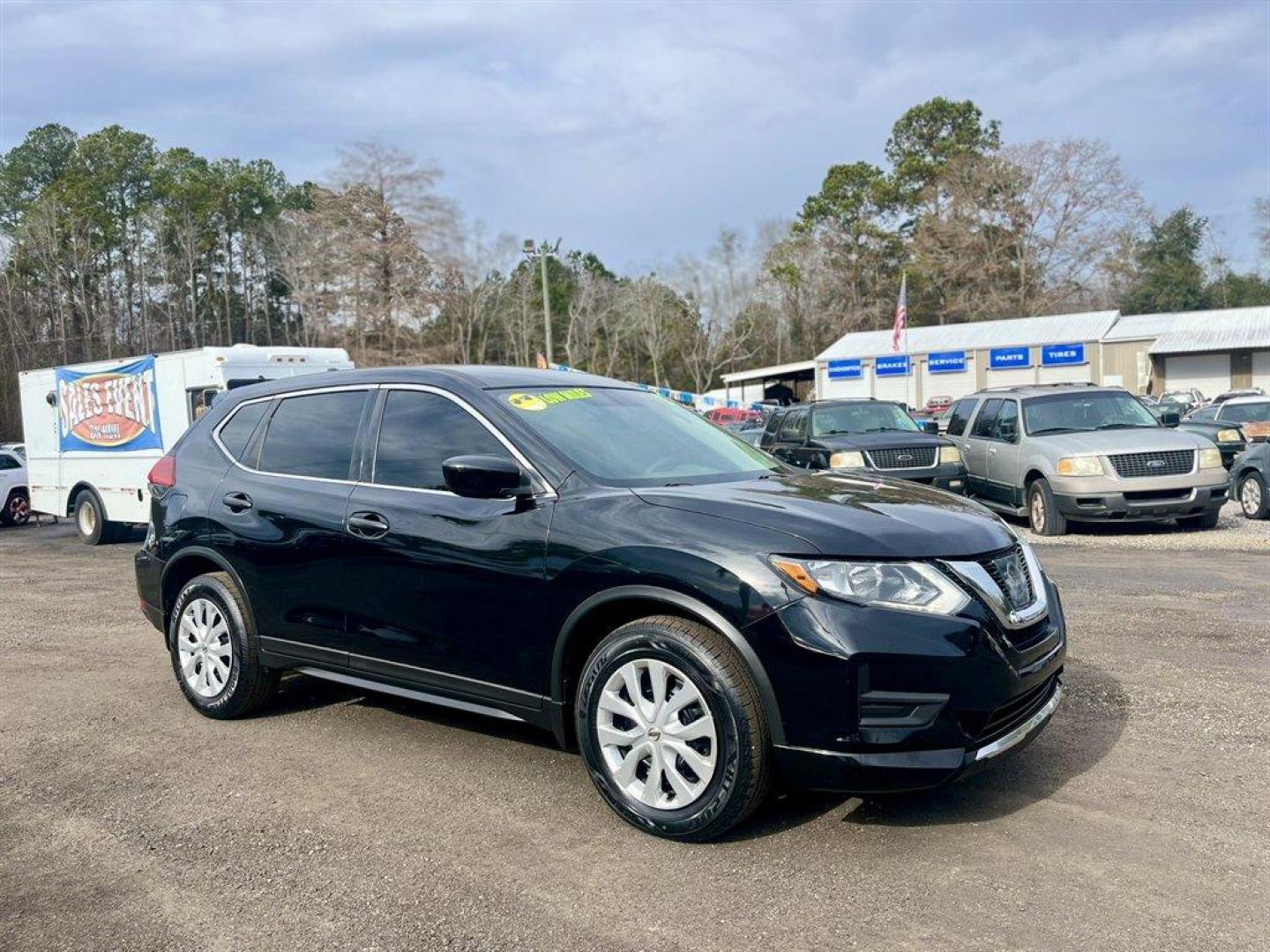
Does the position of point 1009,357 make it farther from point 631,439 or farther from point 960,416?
point 631,439

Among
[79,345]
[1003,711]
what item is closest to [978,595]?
[1003,711]

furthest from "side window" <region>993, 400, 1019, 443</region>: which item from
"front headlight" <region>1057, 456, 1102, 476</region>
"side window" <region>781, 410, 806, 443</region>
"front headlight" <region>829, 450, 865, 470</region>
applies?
"side window" <region>781, 410, 806, 443</region>

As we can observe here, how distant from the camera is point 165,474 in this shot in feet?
20.0

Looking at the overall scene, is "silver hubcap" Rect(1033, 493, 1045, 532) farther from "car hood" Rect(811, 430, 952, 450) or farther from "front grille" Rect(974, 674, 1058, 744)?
"front grille" Rect(974, 674, 1058, 744)

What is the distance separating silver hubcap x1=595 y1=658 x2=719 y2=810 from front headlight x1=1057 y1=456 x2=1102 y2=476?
30.2 feet

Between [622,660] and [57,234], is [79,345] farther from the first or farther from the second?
[622,660]

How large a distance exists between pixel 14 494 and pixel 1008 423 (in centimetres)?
1851

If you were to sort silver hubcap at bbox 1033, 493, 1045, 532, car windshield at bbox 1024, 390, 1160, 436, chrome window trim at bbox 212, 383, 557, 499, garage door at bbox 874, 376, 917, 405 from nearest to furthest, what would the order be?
1. chrome window trim at bbox 212, 383, 557, 499
2. silver hubcap at bbox 1033, 493, 1045, 532
3. car windshield at bbox 1024, 390, 1160, 436
4. garage door at bbox 874, 376, 917, 405

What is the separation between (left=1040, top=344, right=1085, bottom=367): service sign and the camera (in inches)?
2046

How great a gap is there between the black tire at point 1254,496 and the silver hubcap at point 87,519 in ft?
53.3

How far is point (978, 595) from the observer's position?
380 cm

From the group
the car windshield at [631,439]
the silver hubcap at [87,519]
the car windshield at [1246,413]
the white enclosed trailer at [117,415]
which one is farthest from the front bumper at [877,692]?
the car windshield at [1246,413]

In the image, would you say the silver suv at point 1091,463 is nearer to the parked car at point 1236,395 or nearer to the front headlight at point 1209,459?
the front headlight at point 1209,459

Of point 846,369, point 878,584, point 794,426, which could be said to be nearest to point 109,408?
point 794,426
